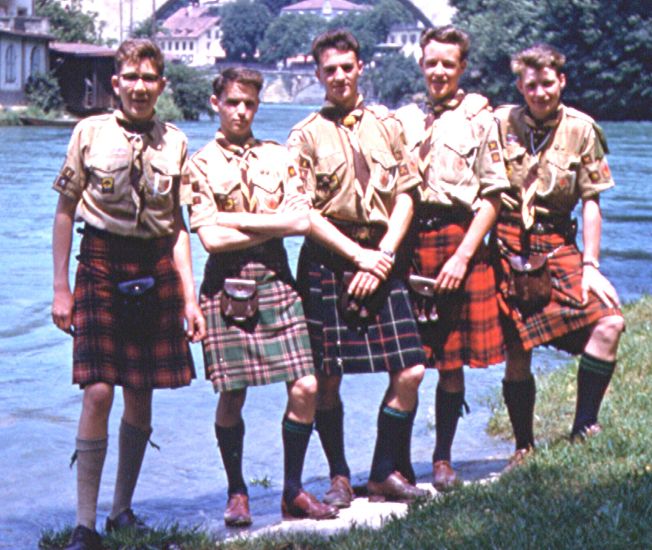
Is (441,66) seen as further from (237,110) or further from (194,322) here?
(194,322)

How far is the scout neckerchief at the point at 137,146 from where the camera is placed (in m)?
4.41

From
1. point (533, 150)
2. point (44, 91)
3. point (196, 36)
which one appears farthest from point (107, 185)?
point (196, 36)

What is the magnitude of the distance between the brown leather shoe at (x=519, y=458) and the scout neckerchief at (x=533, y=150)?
857mm

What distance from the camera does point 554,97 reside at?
196 inches

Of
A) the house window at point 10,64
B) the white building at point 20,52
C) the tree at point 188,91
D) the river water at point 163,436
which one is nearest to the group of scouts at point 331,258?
the river water at point 163,436

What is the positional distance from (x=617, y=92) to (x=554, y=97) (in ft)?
140

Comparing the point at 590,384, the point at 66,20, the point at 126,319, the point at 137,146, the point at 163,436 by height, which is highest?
the point at 137,146

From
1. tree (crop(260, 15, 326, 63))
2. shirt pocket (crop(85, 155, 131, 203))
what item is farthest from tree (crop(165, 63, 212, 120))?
tree (crop(260, 15, 326, 63))

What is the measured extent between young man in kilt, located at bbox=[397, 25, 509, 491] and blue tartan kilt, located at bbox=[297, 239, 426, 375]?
7.7 inches

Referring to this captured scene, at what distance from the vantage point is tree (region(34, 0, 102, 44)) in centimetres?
6278

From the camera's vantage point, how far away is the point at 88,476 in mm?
4402

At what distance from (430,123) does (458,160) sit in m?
0.19

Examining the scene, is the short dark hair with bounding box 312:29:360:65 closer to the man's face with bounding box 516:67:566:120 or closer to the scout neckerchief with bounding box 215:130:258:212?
the scout neckerchief with bounding box 215:130:258:212

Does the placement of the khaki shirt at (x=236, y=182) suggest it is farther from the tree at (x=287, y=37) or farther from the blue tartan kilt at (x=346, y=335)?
the tree at (x=287, y=37)
